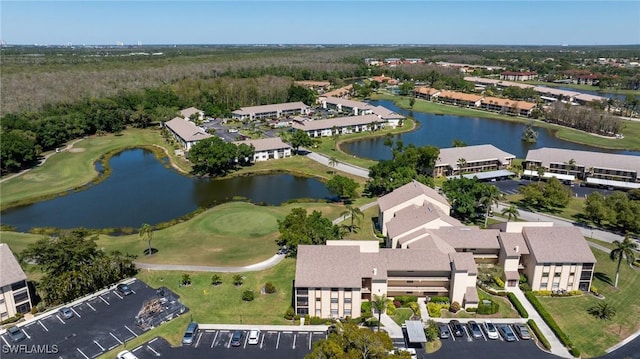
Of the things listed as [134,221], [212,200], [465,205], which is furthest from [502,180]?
[134,221]

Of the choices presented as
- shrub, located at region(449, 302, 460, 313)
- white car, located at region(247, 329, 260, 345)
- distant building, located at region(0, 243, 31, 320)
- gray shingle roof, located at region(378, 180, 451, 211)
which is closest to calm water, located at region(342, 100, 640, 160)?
gray shingle roof, located at region(378, 180, 451, 211)

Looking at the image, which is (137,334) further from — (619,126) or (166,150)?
(619,126)

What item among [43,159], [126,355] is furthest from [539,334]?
[43,159]

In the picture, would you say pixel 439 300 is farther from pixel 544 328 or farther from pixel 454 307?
pixel 544 328

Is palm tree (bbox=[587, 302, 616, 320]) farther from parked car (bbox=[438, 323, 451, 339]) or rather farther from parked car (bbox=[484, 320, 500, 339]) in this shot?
parked car (bbox=[438, 323, 451, 339])

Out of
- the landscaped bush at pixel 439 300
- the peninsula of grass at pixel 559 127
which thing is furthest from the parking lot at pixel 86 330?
the peninsula of grass at pixel 559 127
